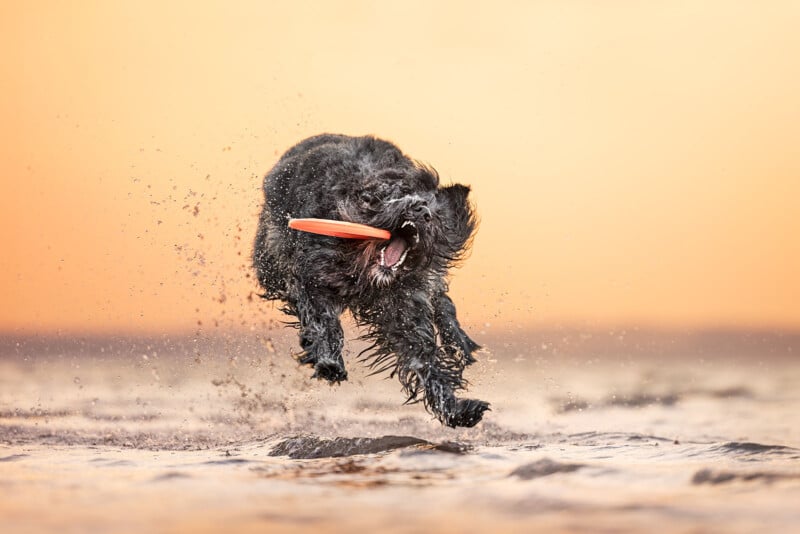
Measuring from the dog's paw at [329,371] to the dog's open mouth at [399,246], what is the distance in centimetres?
74

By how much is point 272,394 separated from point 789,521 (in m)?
5.05

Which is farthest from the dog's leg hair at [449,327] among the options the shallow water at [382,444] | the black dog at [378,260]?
the shallow water at [382,444]

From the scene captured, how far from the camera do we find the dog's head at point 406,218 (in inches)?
264

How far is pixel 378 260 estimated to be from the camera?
695 cm

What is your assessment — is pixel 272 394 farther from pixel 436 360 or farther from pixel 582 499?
pixel 582 499

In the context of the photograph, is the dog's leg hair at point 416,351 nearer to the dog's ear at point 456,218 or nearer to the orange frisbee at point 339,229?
the dog's ear at point 456,218

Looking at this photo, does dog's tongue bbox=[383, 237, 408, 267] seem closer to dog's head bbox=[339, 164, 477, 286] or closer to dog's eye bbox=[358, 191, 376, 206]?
dog's head bbox=[339, 164, 477, 286]

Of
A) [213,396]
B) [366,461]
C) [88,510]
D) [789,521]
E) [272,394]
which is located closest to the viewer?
[789,521]

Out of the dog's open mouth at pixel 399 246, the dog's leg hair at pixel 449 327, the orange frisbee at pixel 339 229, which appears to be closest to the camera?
the orange frisbee at pixel 339 229

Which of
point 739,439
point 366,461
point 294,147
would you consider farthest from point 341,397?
point 739,439

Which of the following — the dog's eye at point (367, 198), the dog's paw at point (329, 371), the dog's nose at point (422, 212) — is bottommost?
the dog's paw at point (329, 371)

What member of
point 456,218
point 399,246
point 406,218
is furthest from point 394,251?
point 456,218

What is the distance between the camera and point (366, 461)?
20.8 feet

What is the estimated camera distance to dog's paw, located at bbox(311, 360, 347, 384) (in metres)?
6.95
